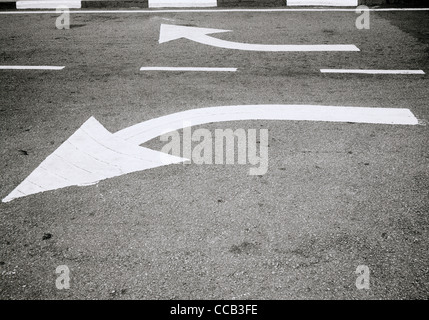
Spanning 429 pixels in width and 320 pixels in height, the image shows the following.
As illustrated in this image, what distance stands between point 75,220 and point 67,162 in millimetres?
838

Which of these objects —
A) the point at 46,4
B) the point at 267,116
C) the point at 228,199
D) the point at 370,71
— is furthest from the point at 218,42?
the point at 46,4

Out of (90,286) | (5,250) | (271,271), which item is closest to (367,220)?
(271,271)

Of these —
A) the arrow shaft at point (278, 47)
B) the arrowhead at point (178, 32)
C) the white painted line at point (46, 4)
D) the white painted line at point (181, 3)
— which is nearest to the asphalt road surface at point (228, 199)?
the arrow shaft at point (278, 47)

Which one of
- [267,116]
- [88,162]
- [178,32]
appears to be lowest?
[88,162]

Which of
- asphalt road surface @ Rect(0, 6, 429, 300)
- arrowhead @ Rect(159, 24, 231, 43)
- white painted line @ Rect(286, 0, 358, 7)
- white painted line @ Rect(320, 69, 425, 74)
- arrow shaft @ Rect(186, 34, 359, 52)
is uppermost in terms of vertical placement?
white painted line @ Rect(286, 0, 358, 7)

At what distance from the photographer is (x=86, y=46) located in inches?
272

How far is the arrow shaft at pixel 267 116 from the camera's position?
421 centimetres

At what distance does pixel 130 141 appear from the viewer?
13.1ft

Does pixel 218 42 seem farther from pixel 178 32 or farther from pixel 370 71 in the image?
pixel 370 71

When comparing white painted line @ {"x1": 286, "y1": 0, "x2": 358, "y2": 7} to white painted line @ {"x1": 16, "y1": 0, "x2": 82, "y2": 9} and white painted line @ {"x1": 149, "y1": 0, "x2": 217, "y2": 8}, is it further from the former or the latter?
white painted line @ {"x1": 16, "y1": 0, "x2": 82, "y2": 9}

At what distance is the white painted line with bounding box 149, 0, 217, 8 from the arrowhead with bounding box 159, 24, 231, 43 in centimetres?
177

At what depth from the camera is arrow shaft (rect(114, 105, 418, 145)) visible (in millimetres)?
4215

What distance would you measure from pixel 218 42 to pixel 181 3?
3.17 m

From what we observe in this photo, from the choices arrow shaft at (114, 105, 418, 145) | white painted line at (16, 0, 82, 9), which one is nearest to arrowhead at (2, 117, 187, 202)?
arrow shaft at (114, 105, 418, 145)
